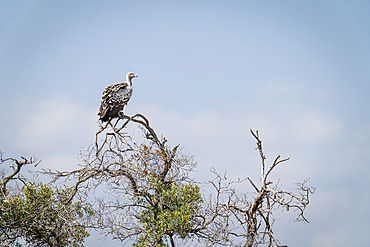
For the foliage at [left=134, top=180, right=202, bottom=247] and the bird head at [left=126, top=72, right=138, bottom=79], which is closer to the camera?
the foliage at [left=134, top=180, right=202, bottom=247]

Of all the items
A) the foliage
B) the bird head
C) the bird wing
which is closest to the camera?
the foliage

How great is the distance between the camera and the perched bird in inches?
313

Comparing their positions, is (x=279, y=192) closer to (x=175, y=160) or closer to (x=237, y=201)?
(x=237, y=201)

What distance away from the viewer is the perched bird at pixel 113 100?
7.95 m

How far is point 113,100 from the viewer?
7949mm

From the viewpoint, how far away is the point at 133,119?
26.9ft

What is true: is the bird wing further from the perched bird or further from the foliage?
the foliage

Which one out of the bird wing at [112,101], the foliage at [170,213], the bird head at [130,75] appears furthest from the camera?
the bird head at [130,75]

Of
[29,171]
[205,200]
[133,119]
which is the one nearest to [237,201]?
[205,200]

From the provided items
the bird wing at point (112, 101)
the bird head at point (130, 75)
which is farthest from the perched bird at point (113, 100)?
the bird head at point (130, 75)

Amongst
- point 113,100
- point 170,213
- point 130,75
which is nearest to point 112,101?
point 113,100

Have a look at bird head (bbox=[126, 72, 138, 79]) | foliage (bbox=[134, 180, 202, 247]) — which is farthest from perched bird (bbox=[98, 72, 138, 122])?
foliage (bbox=[134, 180, 202, 247])

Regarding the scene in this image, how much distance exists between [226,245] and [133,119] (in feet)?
9.55

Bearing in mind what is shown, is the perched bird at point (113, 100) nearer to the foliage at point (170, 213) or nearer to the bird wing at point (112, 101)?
the bird wing at point (112, 101)
